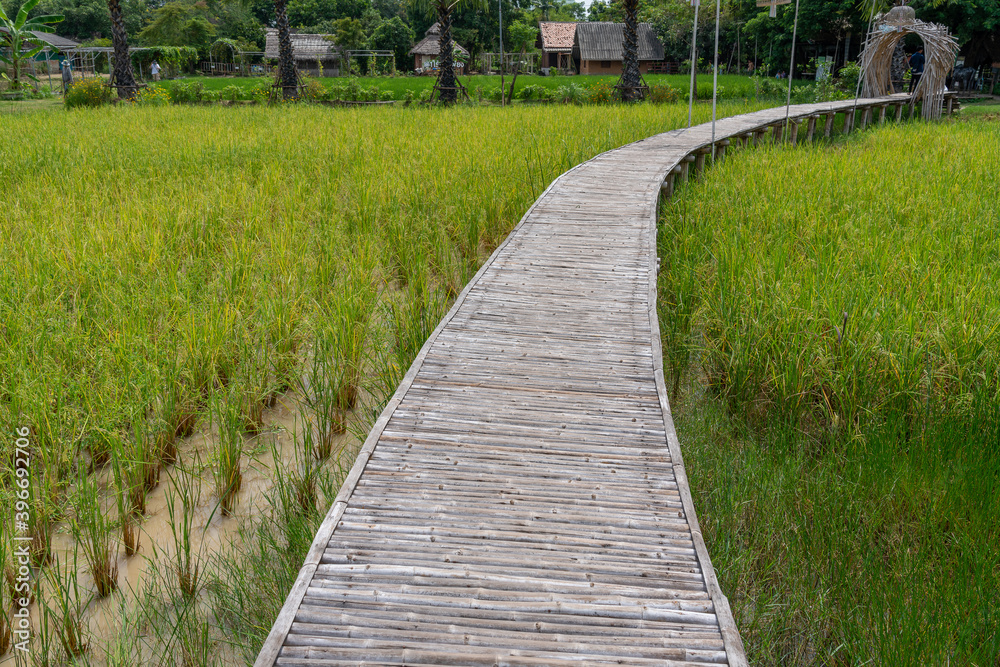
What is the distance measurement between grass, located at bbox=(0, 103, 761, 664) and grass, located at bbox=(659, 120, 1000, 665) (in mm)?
1574

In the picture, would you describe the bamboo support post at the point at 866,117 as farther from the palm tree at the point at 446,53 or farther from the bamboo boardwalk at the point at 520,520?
the bamboo boardwalk at the point at 520,520

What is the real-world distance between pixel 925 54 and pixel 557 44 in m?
29.5

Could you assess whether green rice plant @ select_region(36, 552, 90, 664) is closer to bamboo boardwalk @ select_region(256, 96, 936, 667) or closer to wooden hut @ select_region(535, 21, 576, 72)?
bamboo boardwalk @ select_region(256, 96, 936, 667)

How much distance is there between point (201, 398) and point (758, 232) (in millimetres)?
3946

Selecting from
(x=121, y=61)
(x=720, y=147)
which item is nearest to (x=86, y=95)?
(x=121, y=61)

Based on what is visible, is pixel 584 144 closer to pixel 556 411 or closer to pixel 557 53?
pixel 556 411

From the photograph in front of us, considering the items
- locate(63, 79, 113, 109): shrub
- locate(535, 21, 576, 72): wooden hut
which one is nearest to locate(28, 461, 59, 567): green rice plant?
locate(63, 79, 113, 109): shrub

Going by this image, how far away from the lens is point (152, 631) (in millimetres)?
2166

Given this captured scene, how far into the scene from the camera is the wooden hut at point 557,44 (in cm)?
4009

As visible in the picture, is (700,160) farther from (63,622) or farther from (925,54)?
(63,622)

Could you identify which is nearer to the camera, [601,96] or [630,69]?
[601,96]

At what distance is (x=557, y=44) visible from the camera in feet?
132

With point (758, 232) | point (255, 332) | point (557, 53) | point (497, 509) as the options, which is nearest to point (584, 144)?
point (758, 232)

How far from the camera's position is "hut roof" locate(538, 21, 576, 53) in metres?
40.1
